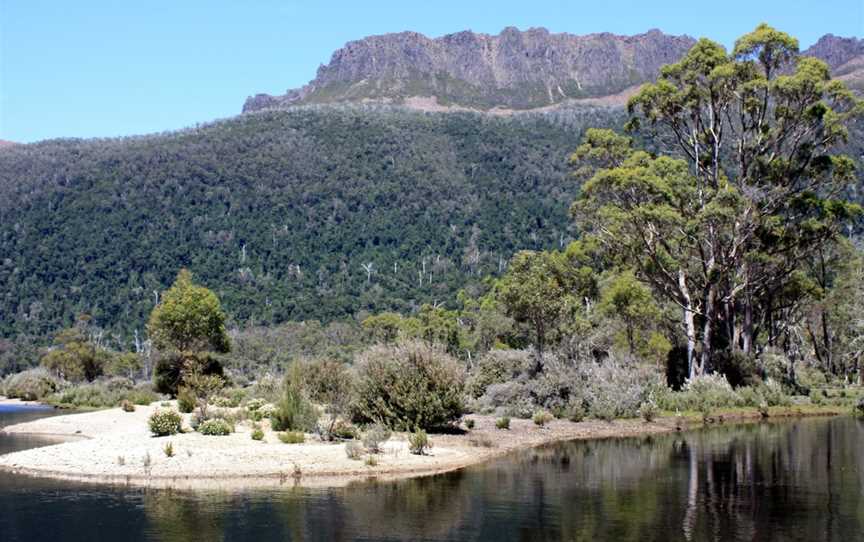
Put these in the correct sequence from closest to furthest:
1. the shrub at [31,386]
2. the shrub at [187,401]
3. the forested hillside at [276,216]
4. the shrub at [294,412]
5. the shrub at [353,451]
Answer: the shrub at [353,451]
the shrub at [294,412]
the shrub at [187,401]
the shrub at [31,386]
the forested hillside at [276,216]

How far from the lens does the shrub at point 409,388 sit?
114 feet

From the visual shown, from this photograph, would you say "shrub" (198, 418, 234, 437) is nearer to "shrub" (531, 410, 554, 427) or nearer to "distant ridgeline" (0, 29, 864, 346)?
"shrub" (531, 410, 554, 427)

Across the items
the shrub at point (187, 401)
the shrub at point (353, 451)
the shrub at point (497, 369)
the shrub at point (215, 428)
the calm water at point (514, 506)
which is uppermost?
the shrub at point (497, 369)

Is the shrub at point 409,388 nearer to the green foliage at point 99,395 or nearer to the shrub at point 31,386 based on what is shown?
the green foliage at point 99,395

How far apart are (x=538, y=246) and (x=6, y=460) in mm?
107673

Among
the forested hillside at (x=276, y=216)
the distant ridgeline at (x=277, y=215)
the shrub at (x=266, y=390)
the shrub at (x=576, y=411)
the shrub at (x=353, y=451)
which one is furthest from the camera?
the forested hillside at (x=276, y=216)

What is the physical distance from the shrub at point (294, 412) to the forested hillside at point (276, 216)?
270 feet

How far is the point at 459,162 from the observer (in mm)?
164000

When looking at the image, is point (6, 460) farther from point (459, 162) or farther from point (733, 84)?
point (459, 162)

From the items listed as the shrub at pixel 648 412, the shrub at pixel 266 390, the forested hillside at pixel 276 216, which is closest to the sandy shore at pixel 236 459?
the shrub at pixel 648 412

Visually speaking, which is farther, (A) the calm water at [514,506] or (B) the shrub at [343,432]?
(B) the shrub at [343,432]

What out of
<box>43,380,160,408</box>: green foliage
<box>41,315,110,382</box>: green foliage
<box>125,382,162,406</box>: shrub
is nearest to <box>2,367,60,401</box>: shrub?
<box>41,315,110,382</box>: green foliage

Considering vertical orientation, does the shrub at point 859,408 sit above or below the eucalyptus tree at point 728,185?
below

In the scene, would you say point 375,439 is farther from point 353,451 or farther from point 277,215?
point 277,215
